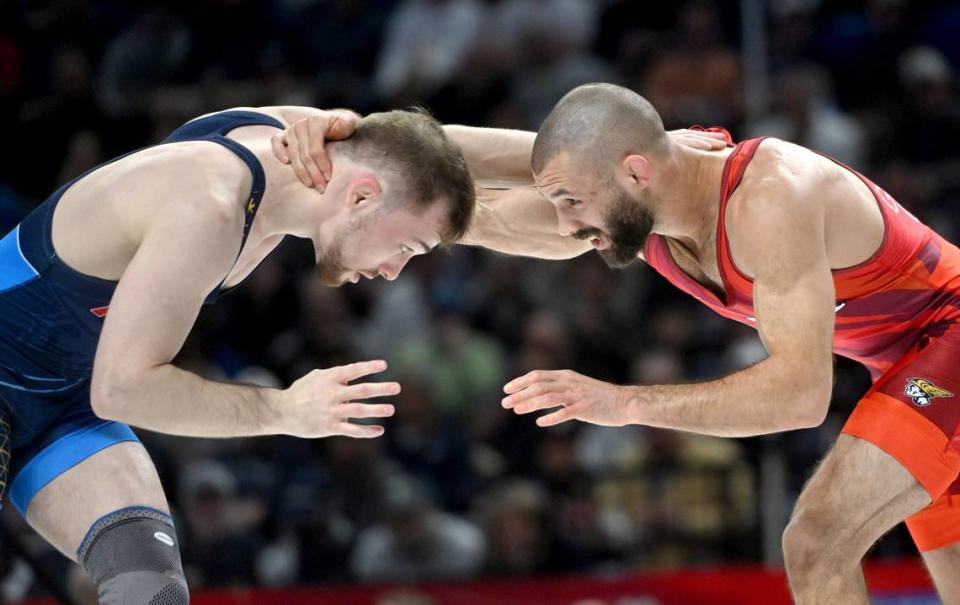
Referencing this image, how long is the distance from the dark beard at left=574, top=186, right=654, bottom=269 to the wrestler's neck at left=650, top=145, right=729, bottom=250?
5 cm

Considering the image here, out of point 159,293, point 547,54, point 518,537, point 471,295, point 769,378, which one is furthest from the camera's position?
point 547,54

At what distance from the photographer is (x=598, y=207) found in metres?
3.82

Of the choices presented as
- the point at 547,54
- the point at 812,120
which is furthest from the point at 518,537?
the point at 547,54

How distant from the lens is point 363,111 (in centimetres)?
801

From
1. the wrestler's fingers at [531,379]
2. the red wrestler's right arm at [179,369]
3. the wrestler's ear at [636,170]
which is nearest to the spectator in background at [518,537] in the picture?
the wrestler's ear at [636,170]

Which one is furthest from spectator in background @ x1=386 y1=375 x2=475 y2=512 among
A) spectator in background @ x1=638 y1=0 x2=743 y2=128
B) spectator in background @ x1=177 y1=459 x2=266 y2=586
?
spectator in background @ x1=638 y1=0 x2=743 y2=128

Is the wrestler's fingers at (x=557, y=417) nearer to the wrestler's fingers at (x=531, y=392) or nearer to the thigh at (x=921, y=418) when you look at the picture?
the wrestler's fingers at (x=531, y=392)

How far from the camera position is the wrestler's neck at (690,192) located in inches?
150

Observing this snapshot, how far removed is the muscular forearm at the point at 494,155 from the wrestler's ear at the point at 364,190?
1.96 feet

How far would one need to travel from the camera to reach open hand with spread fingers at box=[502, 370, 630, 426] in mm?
3318

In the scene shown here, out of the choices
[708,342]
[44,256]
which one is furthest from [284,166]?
[708,342]

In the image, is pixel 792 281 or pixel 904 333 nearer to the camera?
pixel 792 281

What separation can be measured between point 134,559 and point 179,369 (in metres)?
0.52

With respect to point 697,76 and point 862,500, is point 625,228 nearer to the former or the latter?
A: point 862,500
